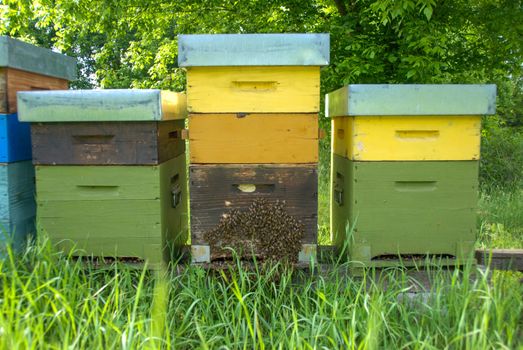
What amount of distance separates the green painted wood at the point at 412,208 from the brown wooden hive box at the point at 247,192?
0.70 feet

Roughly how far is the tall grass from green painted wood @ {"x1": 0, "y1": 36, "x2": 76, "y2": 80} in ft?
3.08

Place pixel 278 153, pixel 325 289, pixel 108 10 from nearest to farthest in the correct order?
1. pixel 325 289
2. pixel 278 153
3. pixel 108 10

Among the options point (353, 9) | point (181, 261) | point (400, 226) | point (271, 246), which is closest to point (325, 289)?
point (271, 246)

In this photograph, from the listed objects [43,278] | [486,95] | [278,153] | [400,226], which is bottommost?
[43,278]

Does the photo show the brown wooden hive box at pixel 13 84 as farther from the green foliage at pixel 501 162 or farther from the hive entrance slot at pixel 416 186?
the green foliage at pixel 501 162

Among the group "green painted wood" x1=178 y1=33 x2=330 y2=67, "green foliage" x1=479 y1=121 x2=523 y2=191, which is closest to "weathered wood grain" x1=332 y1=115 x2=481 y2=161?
"green painted wood" x1=178 y1=33 x2=330 y2=67

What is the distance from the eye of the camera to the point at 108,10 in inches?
221

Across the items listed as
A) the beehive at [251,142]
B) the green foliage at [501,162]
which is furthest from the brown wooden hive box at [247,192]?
the green foliage at [501,162]

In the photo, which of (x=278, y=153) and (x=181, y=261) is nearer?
→ (x=278, y=153)

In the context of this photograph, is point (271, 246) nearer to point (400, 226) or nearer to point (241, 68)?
point (400, 226)

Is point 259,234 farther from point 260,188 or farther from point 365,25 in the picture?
point 365,25

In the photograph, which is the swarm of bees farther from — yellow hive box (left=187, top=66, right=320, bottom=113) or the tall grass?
yellow hive box (left=187, top=66, right=320, bottom=113)

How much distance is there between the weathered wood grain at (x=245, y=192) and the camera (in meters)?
2.43

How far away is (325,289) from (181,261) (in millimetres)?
857
